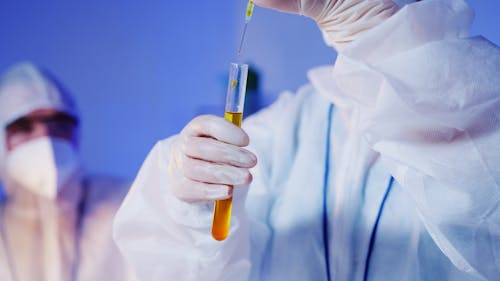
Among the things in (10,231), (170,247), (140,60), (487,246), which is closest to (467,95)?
(487,246)

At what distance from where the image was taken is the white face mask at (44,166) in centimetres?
131

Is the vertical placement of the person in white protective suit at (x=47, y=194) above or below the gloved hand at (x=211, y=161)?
below

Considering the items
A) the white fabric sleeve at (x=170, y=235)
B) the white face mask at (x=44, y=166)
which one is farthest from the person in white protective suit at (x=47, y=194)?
the white fabric sleeve at (x=170, y=235)

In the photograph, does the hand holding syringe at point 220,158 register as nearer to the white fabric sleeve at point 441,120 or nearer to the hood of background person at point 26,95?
the white fabric sleeve at point 441,120

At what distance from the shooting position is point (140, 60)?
1.27 metres

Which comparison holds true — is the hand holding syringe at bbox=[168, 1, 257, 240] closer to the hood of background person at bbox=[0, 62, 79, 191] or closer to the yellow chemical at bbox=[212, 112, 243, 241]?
the yellow chemical at bbox=[212, 112, 243, 241]

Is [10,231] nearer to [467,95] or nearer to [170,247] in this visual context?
[170,247]

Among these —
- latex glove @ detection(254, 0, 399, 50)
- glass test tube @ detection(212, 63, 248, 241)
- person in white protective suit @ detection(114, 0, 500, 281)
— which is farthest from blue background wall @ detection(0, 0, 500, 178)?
glass test tube @ detection(212, 63, 248, 241)

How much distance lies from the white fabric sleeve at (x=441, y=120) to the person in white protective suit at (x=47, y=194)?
0.86 metres

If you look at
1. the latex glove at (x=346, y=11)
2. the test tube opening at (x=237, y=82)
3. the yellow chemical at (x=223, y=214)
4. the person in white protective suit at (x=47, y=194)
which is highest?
the latex glove at (x=346, y=11)

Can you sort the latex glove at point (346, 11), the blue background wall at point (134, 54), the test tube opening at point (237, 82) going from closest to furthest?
the test tube opening at point (237, 82) → the latex glove at point (346, 11) → the blue background wall at point (134, 54)

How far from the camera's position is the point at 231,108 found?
0.66 meters

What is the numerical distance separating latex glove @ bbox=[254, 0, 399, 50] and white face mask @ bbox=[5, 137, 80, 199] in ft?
2.72

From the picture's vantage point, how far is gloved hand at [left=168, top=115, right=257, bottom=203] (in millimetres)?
669
